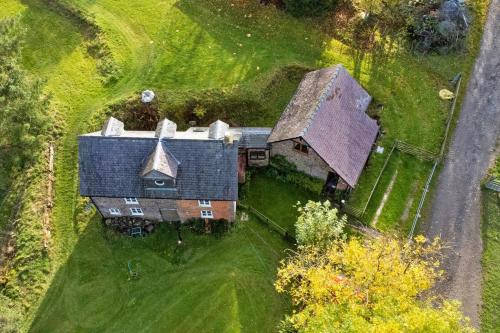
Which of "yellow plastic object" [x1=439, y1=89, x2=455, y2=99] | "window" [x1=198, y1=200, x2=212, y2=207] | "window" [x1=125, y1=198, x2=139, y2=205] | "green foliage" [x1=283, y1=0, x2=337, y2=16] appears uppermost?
"green foliage" [x1=283, y1=0, x2=337, y2=16]

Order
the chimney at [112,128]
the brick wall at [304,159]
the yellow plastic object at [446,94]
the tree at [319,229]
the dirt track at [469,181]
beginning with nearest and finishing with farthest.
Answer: the tree at [319,229] < the chimney at [112,128] < the dirt track at [469,181] < the brick wall at [304,159] < the yellow plastic object at [446,94]

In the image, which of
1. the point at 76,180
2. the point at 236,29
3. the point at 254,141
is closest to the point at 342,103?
the point at 254,141

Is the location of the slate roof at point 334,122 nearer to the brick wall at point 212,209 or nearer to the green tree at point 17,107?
the brick wall at point 212,209

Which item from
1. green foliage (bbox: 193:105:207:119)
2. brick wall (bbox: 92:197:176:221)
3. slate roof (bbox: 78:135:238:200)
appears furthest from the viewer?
green foliage (bbox: 193:105:207:119)

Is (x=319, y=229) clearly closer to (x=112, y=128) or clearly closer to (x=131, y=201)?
(x=131, y=201)

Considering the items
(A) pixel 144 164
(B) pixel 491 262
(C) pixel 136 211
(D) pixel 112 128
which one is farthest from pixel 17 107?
(B) pixel 491 262

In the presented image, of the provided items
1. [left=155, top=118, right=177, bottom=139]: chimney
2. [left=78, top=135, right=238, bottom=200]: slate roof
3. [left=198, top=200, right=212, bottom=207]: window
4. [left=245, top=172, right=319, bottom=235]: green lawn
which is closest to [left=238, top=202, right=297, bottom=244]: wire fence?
[left=245, top=172, right=319, bottom=235]: green lawn

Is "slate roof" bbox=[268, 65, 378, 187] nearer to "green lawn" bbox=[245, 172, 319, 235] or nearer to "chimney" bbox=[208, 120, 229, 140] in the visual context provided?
"green lawn" bbox=[245, 172, 319, 235]

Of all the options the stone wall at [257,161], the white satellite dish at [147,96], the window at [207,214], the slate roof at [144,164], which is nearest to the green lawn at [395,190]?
the stone wall at [257,161]
